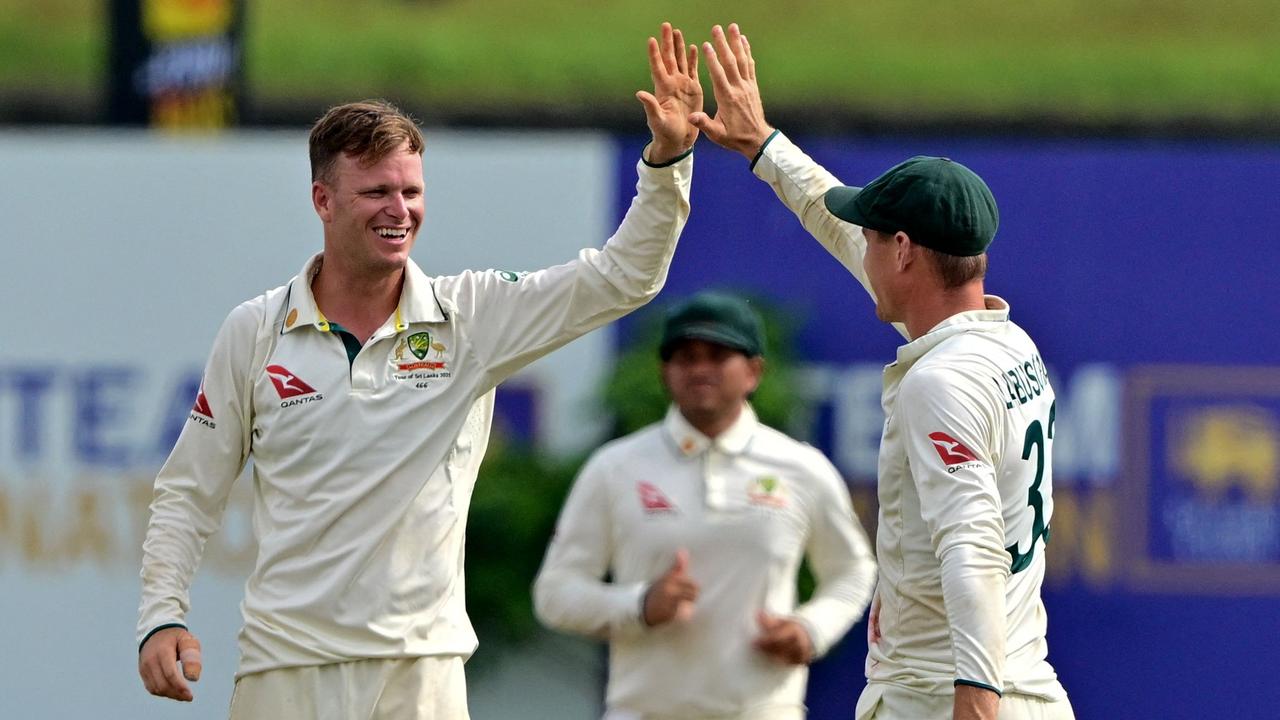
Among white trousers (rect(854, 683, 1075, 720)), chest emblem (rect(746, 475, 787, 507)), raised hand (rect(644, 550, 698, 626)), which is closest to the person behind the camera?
white trousers (rect(854, 683, 1075, 720))

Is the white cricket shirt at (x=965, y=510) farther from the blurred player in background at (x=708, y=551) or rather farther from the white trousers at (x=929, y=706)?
the blurred player in background at (x=708, y=551)

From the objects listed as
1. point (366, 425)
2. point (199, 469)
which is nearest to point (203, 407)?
point (199, 469)

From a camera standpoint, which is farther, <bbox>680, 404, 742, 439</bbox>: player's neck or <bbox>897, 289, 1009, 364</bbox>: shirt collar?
<bbox>680, 404, 742, 439</bbox>: player's neck

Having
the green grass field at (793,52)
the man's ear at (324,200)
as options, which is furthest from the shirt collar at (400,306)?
the green grass field at (793,52)

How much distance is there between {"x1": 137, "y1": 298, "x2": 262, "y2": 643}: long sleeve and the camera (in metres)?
4.04

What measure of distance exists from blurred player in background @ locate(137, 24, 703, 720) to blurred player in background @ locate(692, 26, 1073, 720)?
1.66 ft

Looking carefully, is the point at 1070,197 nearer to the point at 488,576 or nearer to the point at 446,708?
the point at 488,576

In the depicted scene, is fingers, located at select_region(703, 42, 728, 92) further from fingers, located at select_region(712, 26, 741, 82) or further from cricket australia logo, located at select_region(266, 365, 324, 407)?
cricket australia logo, located at select_region(266, 365, 324, 407)

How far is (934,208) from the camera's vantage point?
374 cm

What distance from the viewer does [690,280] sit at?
8641 millimetres

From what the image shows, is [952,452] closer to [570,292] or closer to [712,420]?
[570,292]

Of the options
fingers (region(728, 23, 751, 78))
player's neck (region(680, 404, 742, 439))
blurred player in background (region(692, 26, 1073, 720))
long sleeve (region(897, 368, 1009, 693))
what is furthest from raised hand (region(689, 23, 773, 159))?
player's neck (region(680, 404, 742, 439))

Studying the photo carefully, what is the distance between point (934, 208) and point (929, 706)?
0.92 m

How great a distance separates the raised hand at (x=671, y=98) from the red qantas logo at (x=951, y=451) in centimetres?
82
